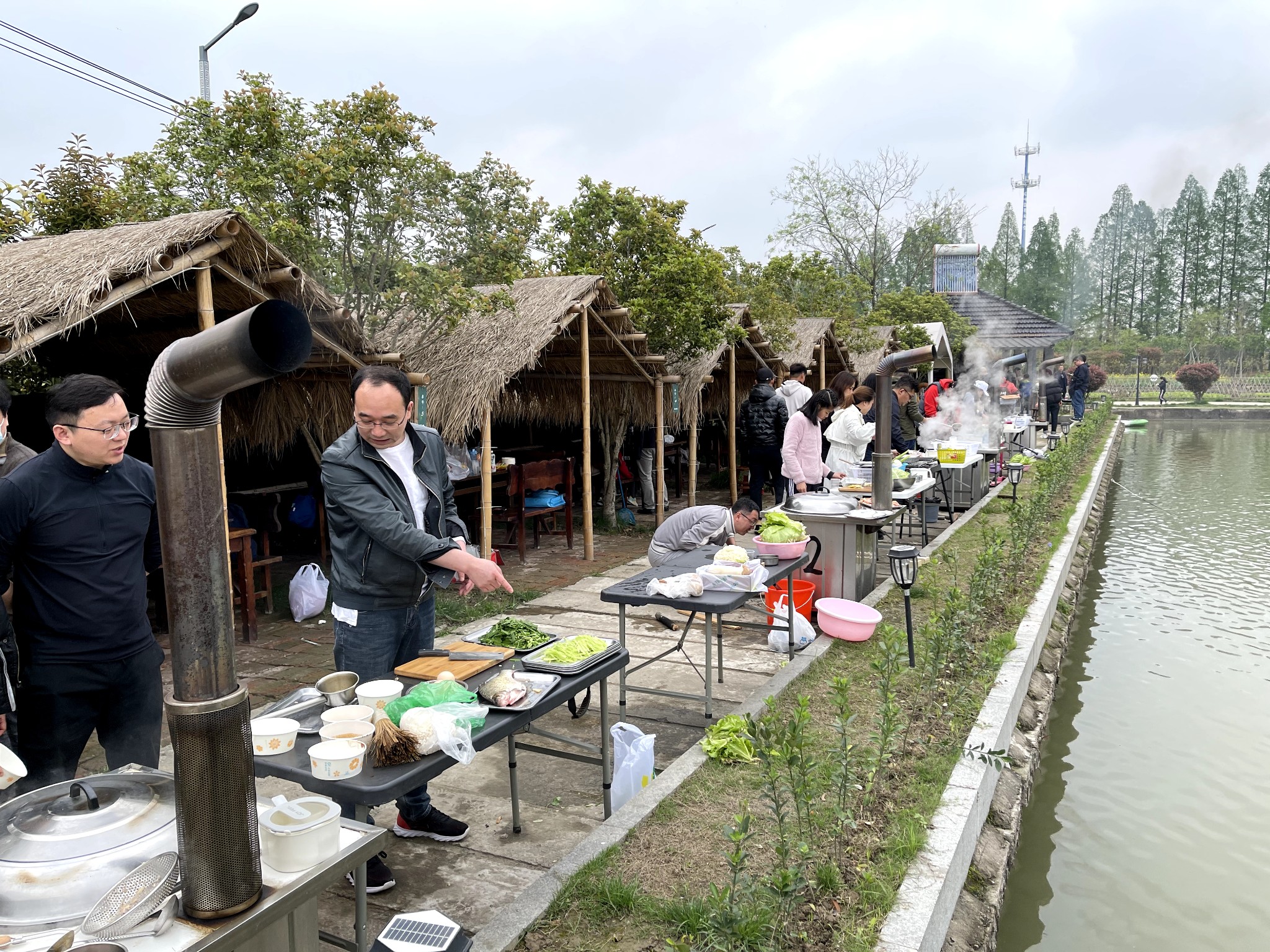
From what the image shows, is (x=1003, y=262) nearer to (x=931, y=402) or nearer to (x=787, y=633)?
(x=931, y=402)

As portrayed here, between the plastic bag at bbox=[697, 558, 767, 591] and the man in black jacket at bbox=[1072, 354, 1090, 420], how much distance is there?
23.5 m

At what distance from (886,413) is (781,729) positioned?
14.3ft

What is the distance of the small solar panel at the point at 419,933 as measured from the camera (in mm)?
2322

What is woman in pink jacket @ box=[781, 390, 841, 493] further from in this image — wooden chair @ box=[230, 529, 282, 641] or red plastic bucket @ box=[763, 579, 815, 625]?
wooden chair @ box=[230, 529, 282, 641]

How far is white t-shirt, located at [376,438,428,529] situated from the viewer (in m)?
3.41

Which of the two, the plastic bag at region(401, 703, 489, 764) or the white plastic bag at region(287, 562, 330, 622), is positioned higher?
the plastic bag at region(401, 703, 489, 764)

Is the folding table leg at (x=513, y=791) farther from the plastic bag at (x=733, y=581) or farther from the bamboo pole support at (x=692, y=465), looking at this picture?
the bamboo pole support at (x=692, y=465)

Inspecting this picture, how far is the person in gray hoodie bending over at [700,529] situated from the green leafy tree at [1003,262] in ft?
204

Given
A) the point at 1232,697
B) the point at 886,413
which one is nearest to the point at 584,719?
the point at 886,413

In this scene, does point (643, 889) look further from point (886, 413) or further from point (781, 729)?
point (886, 413)

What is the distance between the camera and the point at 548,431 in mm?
14531

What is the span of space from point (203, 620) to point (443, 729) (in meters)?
1.21

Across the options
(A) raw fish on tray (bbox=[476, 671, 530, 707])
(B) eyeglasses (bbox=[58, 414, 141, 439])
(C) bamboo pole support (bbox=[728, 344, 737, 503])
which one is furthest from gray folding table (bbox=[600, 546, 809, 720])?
(C) bamboo pole support (bbox=[728, 344, 737, 503])

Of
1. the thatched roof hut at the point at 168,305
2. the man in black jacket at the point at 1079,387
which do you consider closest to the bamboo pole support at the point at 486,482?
the thatched roof hut at the point at 168,305
